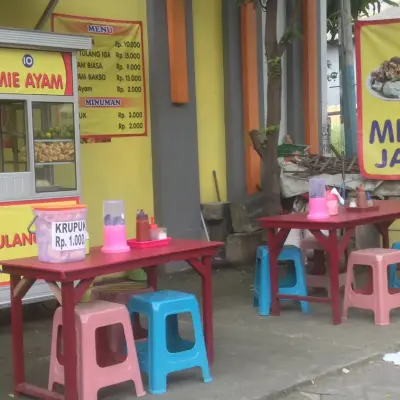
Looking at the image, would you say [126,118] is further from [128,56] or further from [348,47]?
[348,47]

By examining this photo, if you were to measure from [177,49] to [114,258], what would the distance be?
5173 mm

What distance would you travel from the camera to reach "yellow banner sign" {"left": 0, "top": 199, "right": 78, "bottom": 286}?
6.64 meters

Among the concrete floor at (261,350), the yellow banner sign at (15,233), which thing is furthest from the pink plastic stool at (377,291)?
the yellow banner sign at (15,233)

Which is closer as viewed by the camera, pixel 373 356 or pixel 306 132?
pixel 373 356

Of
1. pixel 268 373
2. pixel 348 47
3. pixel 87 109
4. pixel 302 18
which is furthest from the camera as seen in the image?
pixel 348 47

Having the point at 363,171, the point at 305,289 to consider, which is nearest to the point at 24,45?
the point at 305,289

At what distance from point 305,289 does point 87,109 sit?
3499mm

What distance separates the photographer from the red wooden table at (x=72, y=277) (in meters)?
4.48

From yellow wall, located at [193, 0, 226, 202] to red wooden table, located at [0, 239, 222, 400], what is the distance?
15.2ft

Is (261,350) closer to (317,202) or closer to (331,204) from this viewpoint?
(317,202)

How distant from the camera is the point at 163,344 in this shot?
4.93 m

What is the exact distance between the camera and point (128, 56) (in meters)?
9.26

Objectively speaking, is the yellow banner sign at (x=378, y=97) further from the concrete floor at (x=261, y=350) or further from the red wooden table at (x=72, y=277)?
the red wooden table at (x=72, y=277)

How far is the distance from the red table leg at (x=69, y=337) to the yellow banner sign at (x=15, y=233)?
2.26m
